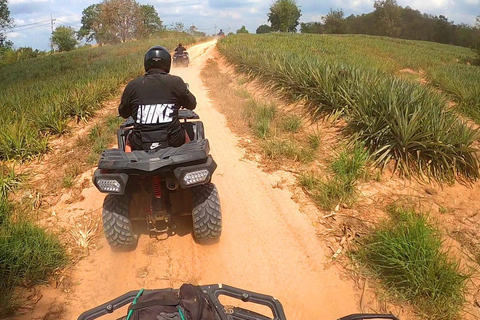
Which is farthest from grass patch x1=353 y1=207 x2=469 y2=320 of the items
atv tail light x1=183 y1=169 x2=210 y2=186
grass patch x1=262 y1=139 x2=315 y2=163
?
grass patch x1=262 y1=139 x2=315 y2=163

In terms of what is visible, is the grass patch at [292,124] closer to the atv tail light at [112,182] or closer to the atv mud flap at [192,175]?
the atv mud flap at [192,175]

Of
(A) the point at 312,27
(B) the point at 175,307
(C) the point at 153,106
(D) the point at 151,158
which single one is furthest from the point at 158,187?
(A) the point at 312,27

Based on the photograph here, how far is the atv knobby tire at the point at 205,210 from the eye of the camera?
3035 millimetres

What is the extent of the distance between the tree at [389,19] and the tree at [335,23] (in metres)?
7.40

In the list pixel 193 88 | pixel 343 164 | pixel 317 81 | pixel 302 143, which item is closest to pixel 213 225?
pixel 343 164

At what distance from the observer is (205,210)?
3035 mm

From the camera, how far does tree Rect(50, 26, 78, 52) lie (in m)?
56.0

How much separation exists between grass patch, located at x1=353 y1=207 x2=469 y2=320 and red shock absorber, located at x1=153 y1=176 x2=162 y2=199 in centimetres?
194

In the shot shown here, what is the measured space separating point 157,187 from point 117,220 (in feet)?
1.59

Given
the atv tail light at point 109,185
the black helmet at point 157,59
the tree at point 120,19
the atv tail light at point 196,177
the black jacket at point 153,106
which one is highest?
the black helmet at point 157,59

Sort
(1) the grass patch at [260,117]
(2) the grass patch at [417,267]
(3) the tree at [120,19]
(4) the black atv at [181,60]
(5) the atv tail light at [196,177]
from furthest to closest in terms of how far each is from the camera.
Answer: (3) the tree at [120,19], (4) the black atv at [181,60], (1) the grass patch at [260,117], (5) the atv tail light at [196,177], (2) the grass patch at [417,267]

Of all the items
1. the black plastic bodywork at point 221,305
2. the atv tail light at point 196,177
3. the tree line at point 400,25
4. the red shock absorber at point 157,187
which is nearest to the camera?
the black plastic bodywork at point 221,305

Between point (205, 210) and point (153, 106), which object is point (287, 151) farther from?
point (153, 106)

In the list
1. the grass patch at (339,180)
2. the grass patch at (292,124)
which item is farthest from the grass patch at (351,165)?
the grass patch at (292,124)
